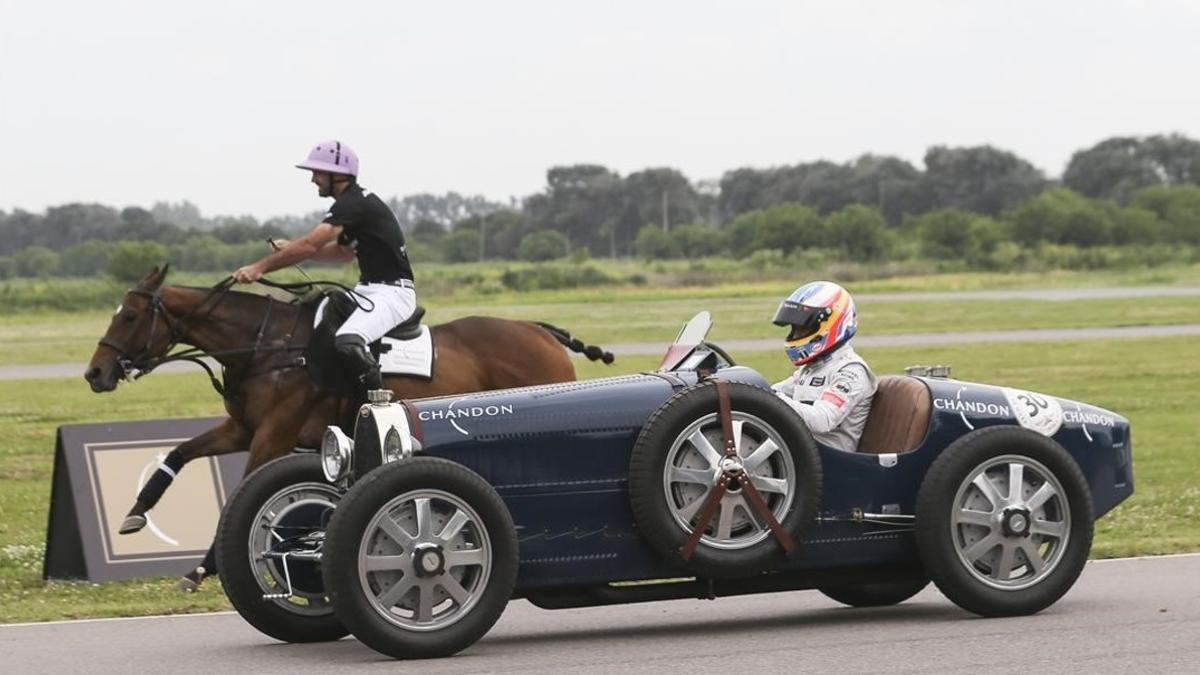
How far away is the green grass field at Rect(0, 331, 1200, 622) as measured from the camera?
1157 cm

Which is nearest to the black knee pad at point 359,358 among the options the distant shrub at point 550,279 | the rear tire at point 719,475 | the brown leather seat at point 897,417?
the brown leather seat at point 897,417

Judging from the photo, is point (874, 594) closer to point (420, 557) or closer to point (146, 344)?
point (420, 557)

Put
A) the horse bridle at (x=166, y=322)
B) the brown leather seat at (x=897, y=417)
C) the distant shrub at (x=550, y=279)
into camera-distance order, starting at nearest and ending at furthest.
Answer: the brown leather seat at (x=897, y=417) → the horse bridle at (x=166, y=322) → the distant shrub at (x=550, y=279)

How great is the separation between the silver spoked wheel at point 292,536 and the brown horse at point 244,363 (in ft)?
8.55

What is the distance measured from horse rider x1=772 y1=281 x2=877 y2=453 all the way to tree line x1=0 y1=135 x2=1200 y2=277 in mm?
54268

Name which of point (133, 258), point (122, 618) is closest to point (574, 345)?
point (122, 618)

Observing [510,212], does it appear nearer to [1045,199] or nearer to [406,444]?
[1045,199]

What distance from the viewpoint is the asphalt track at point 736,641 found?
302 inches

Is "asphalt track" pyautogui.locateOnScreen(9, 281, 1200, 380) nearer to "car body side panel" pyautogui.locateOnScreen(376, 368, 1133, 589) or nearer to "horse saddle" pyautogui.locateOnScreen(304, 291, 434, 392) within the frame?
"horse saddle" pyautogui.locateOnScreen(304, 291, 434, 392)

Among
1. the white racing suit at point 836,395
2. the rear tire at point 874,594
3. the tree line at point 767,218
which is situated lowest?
the tree line at point 767,218

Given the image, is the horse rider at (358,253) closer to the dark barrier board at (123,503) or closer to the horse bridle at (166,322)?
the horse bridle at (166,322)

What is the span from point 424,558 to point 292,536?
1135 mm

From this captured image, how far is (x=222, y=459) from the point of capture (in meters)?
12.9

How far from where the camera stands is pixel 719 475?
27.4 ft
